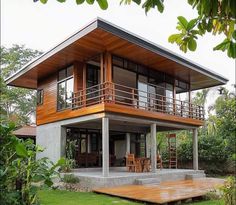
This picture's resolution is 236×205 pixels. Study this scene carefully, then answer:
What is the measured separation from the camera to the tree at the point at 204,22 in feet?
5.63

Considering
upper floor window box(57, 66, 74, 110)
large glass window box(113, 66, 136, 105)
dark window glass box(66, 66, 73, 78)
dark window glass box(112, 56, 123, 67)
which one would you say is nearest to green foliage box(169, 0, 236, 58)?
dark window glass box(112, 56, 123, 67)

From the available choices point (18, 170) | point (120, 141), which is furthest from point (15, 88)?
point (18, 170)

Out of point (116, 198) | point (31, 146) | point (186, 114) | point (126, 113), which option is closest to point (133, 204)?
point (116, 198)

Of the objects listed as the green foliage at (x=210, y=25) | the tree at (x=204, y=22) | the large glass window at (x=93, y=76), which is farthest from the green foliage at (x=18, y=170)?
the large glass window at (x=93, y=76)

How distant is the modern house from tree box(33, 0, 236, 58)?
8.24m

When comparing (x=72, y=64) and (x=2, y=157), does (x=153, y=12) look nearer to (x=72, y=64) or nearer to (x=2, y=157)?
(x=2, y=157)

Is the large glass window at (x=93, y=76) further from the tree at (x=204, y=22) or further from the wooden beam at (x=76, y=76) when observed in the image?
the tree at (x=204, y=22)

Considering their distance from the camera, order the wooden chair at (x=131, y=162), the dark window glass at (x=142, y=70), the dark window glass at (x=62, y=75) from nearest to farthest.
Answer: the wooden chair at (x=131, y=162)
the dark window glass at (x=142, y=70)
the dark window glass at (x=62, y=75)

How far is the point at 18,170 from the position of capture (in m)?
2.72

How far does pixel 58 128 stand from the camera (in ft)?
46.9

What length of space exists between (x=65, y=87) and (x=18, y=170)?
11962 millimetres

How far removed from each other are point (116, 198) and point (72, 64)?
691 cm

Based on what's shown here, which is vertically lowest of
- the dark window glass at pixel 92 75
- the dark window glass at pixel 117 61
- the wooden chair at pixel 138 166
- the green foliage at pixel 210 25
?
the wooden chair at pixel 138 166

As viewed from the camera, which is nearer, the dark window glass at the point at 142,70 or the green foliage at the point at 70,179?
the green foliage at the point at 70,179
